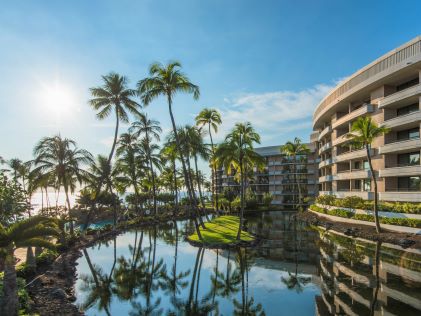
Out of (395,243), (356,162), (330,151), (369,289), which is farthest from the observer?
(330,151)

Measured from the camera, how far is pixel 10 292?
483 inches

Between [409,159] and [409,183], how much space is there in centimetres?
300

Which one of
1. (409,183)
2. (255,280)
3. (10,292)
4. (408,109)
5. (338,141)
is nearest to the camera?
(10,292)

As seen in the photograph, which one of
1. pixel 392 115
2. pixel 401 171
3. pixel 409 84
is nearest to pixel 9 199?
pixel 401 171

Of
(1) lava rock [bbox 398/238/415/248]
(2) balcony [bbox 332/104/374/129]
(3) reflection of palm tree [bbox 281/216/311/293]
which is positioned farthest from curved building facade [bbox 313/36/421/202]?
(3) reflection of palm tree [bbox 281/216/311/293]

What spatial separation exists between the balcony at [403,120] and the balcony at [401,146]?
6.91 feet

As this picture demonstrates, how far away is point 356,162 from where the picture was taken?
4800 centimetres

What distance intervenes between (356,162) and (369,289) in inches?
1411

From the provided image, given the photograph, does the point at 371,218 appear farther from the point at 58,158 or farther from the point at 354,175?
the point at 58,158

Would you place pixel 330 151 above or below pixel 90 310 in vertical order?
above

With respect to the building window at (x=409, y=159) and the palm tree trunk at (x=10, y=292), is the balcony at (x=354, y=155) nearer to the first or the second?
the building window at (x=409, y=159)

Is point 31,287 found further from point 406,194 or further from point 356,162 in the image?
point 356,162

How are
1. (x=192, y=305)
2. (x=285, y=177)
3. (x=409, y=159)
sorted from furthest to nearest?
1. (x=285, y=177)
2. (x=409, y=159)
3. (x=192, y=305)

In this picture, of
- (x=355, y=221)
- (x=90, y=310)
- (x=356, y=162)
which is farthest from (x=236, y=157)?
(x=356, y=162)
